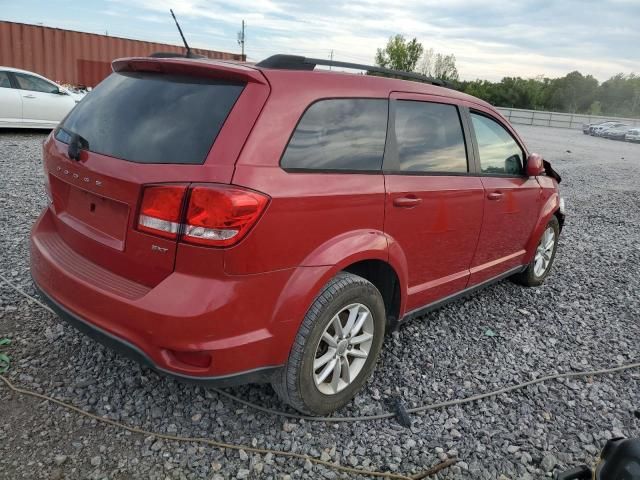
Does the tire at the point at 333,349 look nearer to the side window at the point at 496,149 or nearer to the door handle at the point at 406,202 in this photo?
the door handle at the point at 406,202

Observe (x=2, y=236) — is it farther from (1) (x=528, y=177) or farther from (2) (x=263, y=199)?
(1) (x=528, y=177)

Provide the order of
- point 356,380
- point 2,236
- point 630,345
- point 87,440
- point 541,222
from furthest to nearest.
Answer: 1. point 2,236
2. point 541,222
3. point 630,345
4. point 356,380
5. point 87,440

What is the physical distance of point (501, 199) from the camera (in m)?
3.66

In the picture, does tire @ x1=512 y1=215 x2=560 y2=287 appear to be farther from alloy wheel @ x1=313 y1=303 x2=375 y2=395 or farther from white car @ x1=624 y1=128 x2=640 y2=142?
white car @ x1=624 y1=128 x2=640 y2=142

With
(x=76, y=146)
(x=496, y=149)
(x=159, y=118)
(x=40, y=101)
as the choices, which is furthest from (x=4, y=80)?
(x=496, y=149)

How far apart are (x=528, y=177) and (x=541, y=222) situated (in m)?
0.54

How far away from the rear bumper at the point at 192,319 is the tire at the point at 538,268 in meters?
3.07

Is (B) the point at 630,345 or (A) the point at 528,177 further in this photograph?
(A) the point at 528,177

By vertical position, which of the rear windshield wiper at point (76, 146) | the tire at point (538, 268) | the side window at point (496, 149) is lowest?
the tire at point (538, 268)

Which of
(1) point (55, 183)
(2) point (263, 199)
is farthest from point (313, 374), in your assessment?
(1) point (55, 183)

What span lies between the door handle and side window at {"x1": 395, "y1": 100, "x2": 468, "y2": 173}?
0.17m

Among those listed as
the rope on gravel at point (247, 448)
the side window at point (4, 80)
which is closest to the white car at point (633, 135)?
the side window at point (4, 80)

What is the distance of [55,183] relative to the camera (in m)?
2.64

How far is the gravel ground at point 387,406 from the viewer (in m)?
2.31
